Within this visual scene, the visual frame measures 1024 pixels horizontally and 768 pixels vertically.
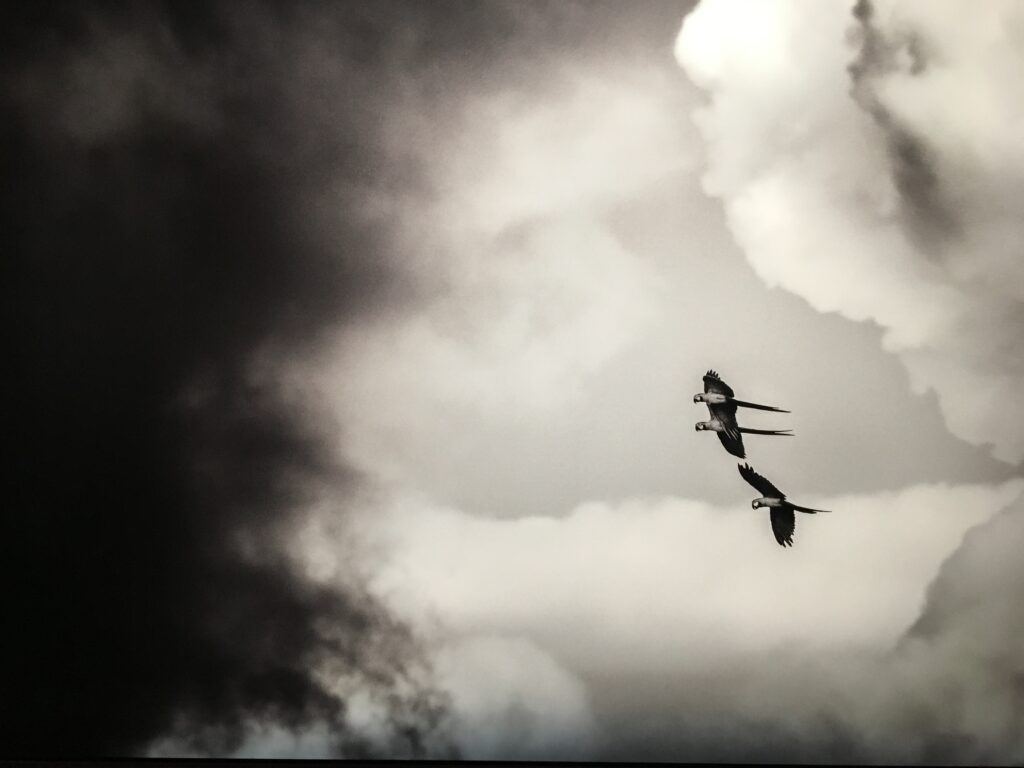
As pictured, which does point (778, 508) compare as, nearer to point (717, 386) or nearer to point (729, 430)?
point (729, 430)

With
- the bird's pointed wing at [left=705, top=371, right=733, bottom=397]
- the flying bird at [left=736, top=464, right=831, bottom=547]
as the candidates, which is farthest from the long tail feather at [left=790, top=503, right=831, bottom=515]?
the bird's pointed wing at [left=705, top=371, right=733, bottom=397]

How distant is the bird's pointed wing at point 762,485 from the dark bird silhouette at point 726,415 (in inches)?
1.9

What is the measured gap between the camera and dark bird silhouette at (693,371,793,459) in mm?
1905

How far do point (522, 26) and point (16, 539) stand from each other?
A: 6.03 ft

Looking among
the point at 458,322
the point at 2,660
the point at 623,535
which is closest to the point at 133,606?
the point at 2,660

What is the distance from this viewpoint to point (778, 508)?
188 cm

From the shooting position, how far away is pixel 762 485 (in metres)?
1.89

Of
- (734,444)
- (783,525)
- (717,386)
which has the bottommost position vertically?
(783,525)

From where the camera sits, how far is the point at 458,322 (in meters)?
1.95

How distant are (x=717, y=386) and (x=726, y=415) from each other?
0.25 ft

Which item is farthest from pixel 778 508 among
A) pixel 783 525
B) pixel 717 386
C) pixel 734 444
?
pixel 717 386

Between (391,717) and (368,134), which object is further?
(368,134)

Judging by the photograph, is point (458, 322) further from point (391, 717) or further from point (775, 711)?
point (775, 711)

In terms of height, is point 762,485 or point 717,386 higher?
point 717,386
